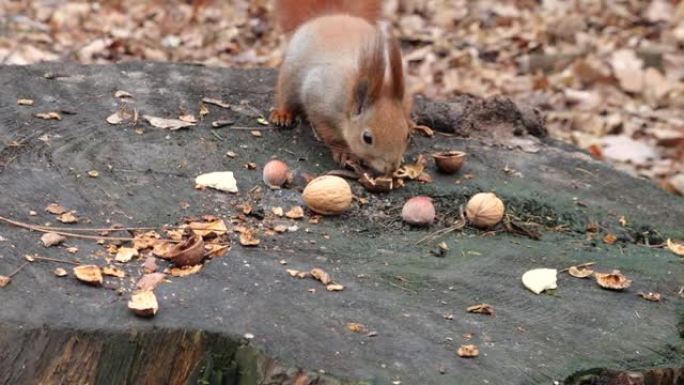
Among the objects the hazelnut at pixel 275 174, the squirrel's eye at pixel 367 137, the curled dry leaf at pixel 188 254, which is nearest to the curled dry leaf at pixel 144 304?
the curled dry leaf at pixel 188 254

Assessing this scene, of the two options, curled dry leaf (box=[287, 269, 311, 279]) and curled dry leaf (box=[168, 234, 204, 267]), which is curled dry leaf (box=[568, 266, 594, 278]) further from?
curled dry leaf (box=[168, 234, 204, 267])

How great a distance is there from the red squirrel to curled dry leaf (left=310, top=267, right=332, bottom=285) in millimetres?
652

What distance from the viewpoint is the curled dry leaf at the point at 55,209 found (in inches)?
71.0


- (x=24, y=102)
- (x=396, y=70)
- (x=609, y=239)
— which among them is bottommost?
(x=609, y=239)

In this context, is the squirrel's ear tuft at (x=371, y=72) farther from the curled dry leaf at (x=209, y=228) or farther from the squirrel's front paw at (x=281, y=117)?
the curled dry leaf at (x=209, y=228)

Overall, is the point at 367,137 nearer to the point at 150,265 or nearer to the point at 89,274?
the point at 150,265

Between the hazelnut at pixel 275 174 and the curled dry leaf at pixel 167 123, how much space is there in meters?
0.28

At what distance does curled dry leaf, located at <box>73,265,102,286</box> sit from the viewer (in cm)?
158

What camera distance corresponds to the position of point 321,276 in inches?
66.6

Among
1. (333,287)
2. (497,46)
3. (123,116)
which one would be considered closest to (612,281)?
(333,287)

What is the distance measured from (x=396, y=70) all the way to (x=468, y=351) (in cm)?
99

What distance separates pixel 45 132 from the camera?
212cm

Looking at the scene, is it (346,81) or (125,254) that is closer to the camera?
(125,254)

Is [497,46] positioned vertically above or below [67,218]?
below
